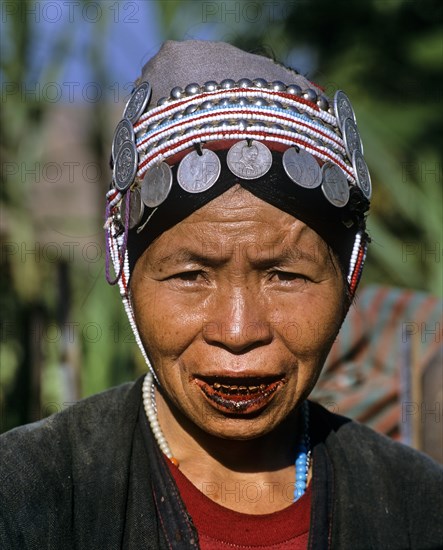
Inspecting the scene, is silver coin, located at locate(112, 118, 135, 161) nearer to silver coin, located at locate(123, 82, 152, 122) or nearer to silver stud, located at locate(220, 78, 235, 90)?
silver coin, located at locate(123, 82, 152, 122)

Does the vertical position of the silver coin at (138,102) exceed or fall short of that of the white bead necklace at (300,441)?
it exceeds it

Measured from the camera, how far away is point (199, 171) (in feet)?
6.30

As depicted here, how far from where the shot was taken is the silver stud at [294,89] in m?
2.06

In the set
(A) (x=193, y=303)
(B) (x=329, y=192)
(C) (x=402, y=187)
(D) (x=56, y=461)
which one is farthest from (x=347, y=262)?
(C) (x=402, y=187)

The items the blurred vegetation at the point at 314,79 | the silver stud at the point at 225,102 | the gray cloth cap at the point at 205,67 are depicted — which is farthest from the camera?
the blurred vegetation at the point at 314,79

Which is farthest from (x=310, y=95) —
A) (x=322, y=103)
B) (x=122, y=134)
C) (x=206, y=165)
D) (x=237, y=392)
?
(x=237, y=392)

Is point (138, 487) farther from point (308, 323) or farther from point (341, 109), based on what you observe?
point (341, 109)

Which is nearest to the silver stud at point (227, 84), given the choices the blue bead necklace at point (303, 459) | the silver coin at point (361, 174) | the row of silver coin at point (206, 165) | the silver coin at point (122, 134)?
the row of silver coin at point (206, 165)

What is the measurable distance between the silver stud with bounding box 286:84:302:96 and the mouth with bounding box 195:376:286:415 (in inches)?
26.8

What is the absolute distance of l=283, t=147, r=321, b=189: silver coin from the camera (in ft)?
6.35

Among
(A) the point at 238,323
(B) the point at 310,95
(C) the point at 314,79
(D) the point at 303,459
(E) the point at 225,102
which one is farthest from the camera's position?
(C) the point at 314,79

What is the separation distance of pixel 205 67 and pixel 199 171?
13.0 inches

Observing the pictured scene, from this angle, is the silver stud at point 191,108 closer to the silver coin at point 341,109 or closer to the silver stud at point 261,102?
the silver stud at point 261,102

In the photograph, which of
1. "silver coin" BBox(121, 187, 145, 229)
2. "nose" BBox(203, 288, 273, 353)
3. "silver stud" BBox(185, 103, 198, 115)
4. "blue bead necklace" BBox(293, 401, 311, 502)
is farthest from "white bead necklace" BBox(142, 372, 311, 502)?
"silver stud" BBox(185, 103, 198, 115)
